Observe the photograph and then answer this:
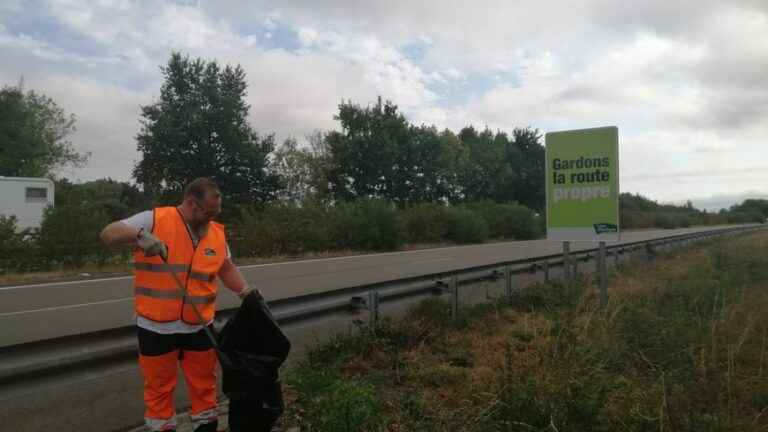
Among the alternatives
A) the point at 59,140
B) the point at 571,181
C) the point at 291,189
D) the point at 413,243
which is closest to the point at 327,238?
the point at 413,243

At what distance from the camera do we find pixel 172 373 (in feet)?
10.7

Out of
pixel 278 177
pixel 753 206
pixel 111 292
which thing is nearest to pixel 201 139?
pixel 278 177

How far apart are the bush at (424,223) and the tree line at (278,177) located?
0.20ft

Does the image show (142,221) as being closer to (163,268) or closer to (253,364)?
(163,268)

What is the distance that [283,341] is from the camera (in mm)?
3092

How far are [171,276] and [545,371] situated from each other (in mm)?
2831

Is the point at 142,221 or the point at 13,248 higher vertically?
the point at 142,221

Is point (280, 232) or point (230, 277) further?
point (280, 232)

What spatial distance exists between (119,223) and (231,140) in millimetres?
39643

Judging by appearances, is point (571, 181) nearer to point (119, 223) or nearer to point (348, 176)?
point (119, 223)

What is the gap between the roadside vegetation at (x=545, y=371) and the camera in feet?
12.2

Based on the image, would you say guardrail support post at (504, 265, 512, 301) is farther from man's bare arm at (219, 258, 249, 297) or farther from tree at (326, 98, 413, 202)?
tree at (326, 98, 413, 202)

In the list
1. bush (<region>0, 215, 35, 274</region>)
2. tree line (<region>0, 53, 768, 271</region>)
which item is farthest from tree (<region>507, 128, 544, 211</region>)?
bush (<region>0, 215, 35, 274</region>)

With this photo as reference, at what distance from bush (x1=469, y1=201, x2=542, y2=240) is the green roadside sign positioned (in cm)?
3105
